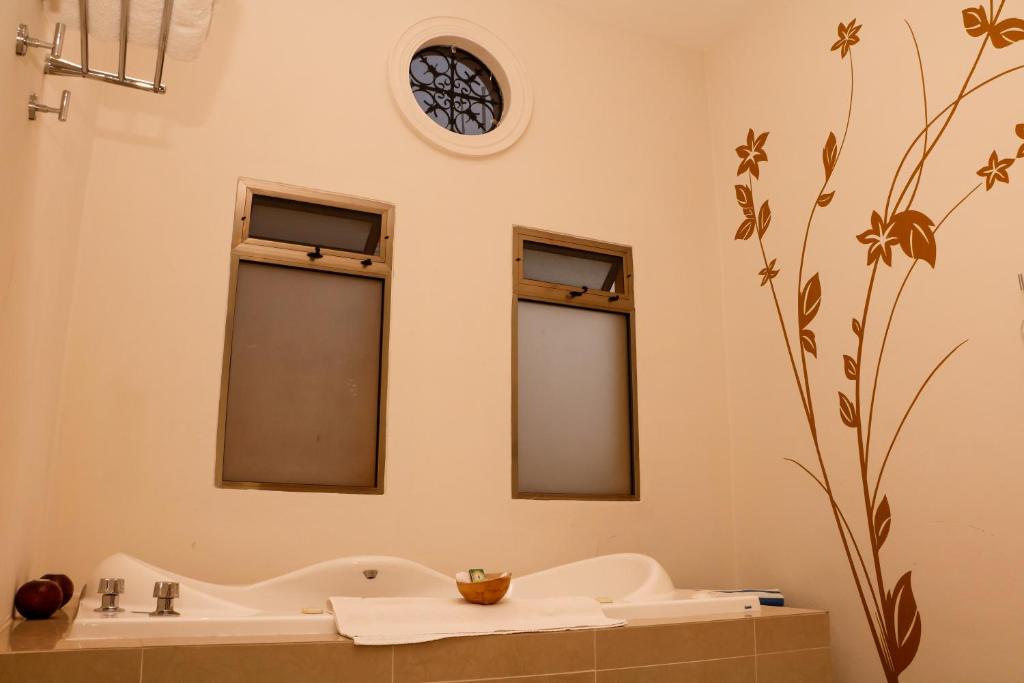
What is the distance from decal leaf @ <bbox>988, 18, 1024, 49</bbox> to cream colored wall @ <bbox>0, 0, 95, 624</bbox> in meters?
2.73

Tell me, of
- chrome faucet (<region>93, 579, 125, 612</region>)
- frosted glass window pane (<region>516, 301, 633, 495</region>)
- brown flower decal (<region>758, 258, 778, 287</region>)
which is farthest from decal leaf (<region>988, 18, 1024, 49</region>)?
chrome faucet (<region>93, 579, 125, 612</region>)

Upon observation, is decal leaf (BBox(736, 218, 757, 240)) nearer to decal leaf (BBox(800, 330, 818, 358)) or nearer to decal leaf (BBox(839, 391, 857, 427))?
decal leaf (BBox(800, 330, 818, 358))

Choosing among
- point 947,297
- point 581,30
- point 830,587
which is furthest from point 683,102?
point 830,587

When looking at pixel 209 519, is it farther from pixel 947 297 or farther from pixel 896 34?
pixel 896 34

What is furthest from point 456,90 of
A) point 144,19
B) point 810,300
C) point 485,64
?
point 144,19

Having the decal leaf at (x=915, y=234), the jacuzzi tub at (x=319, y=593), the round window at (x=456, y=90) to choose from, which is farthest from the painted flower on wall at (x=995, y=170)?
the round window at (x=456, y=90)

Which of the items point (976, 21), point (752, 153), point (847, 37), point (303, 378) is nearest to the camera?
point (976, 21)

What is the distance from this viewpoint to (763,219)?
11.4 ft

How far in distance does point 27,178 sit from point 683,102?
295cm

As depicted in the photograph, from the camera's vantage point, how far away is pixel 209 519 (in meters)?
2.62

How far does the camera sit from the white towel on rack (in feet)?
5.61

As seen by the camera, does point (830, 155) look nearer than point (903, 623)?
No

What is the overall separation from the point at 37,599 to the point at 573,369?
2067 mm

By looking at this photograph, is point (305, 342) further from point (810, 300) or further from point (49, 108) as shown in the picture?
point (810, 300)
